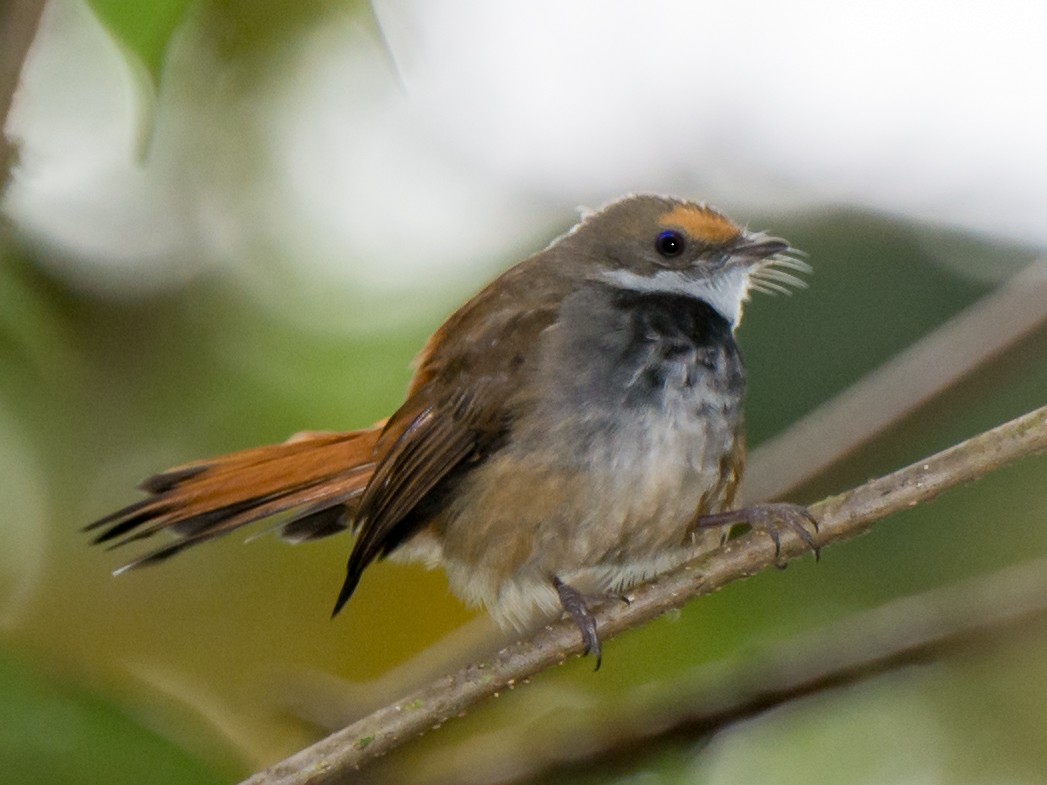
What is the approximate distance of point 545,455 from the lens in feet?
10.9

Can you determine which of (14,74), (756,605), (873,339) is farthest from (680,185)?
(14,74)

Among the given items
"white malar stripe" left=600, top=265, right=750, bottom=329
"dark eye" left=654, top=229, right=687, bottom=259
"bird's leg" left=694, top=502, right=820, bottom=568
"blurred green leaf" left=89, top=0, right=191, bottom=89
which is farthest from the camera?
"dark eye" left=654, top=229, right=687, bottom=259

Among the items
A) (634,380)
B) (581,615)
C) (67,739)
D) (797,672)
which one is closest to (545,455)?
(634,380)

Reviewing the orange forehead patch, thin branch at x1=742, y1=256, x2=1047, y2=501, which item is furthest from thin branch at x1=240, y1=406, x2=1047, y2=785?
the orange forehead patch

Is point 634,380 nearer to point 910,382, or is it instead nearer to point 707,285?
point 707,285

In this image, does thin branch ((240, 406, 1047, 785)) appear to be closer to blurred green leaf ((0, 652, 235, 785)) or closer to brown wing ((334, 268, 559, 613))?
blurred green leaf ((0, 652, 235, 785))

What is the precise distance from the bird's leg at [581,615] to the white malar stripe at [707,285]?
2.88 feet

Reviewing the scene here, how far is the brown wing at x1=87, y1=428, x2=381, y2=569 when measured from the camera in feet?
11.2

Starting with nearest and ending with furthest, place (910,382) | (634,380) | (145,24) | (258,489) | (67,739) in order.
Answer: (145,24) < (67,739) < (910,382) < (634,380) < (258,489)

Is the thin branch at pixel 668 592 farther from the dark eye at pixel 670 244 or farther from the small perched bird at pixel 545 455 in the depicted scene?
the dark eye at pixel 670 244

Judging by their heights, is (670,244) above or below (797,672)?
above

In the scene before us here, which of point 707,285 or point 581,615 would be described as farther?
point 707,285

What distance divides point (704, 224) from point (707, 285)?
0.19 metres

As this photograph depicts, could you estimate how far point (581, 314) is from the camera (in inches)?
138
